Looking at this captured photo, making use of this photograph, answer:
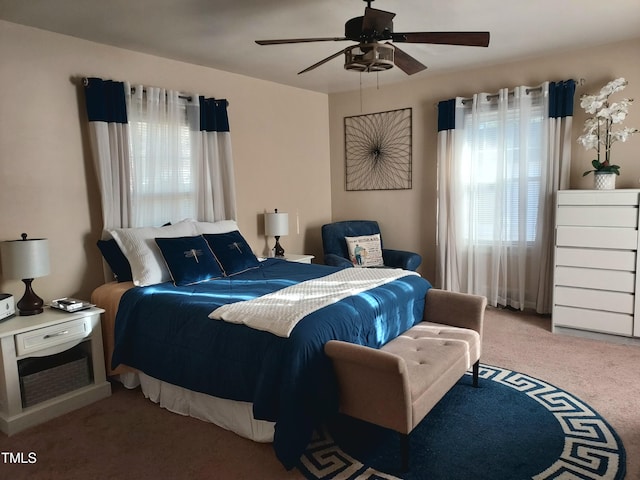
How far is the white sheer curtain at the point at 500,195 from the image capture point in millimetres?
4250

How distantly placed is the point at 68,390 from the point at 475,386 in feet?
8.54

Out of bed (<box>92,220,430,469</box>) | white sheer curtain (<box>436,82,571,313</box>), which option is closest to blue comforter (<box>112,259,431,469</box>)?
bed (<box>92,220,430,469</box>)

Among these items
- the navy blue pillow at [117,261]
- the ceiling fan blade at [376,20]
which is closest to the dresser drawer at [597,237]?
the ceiling fan blade at [376,20]

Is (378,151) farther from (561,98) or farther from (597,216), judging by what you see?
(597,216)

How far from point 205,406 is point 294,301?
80 cm

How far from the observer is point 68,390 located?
2801 millimetres

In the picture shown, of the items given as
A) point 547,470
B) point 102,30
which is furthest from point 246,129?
point 547,470

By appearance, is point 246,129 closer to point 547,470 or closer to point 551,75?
point 551,75

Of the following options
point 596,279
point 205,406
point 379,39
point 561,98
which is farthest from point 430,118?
point 205,406

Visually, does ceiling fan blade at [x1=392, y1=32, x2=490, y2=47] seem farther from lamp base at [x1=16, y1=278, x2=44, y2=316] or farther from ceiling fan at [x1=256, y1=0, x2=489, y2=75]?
lamp base at [x1=16, y1=278, x2=44, y2=316]

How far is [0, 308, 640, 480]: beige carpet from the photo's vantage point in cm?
216

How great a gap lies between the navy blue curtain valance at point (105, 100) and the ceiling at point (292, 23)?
A: 13.4 inches

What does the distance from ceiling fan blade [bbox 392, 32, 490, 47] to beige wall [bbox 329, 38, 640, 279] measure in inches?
84.3

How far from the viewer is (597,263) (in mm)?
3678
